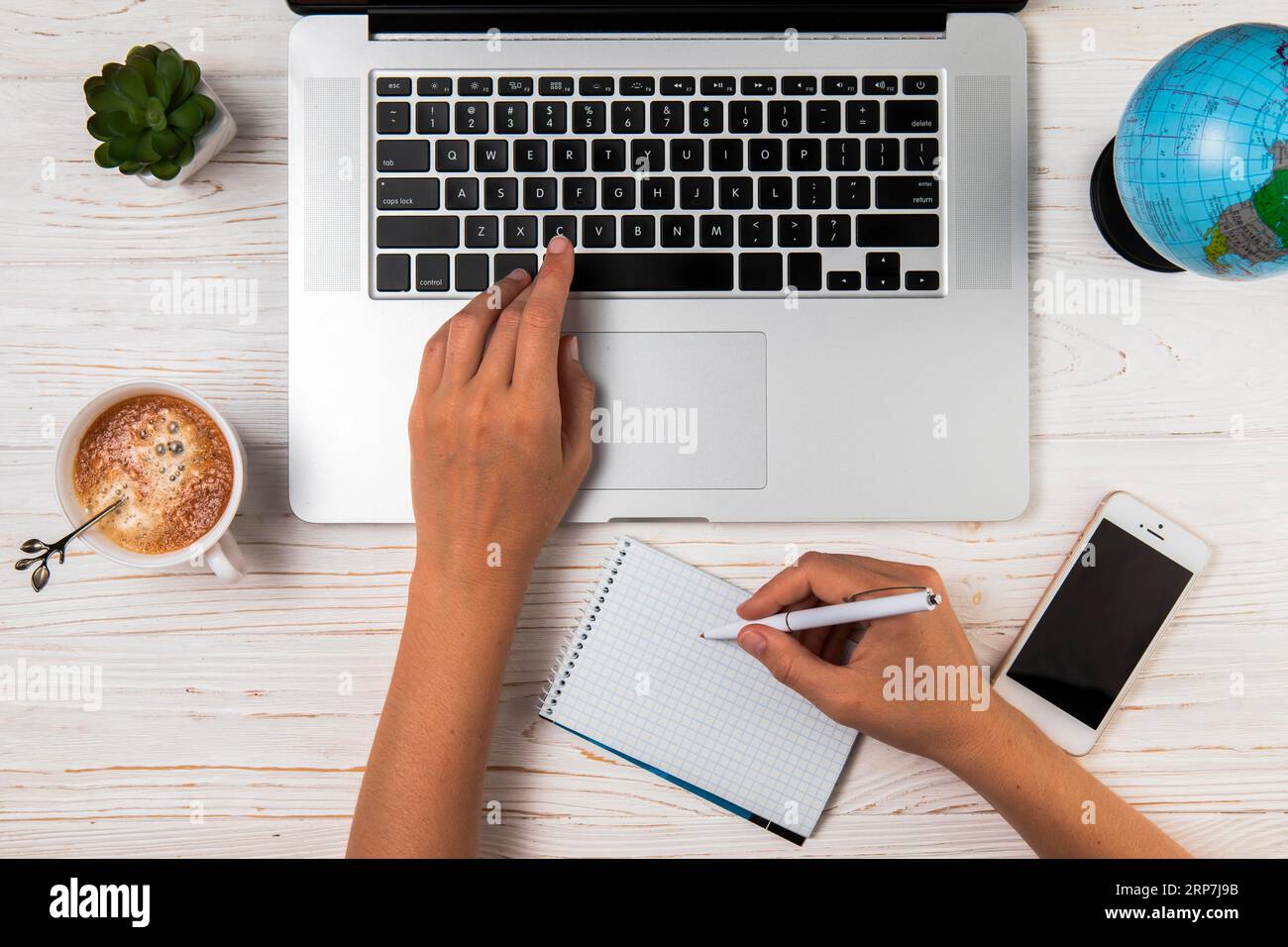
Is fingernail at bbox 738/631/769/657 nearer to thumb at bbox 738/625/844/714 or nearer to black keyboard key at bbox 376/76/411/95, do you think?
thumb at bbox 738/625/844/714

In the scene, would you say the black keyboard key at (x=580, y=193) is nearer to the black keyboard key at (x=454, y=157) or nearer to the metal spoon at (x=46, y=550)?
the black keyboard key at (x=454, y=157)

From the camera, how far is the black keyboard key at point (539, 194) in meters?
0.76

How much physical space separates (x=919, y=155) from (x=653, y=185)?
24 centimetres

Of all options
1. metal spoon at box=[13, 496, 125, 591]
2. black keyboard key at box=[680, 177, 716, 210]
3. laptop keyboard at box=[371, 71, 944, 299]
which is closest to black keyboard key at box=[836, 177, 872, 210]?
laptop keyboard at box=[371, 71, 944, 299]

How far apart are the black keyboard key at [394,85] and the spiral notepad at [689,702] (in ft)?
1.49

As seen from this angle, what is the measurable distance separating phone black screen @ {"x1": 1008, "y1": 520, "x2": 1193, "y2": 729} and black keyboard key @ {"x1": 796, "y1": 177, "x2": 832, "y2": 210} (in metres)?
0.40

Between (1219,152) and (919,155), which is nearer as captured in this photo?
(1219,152)

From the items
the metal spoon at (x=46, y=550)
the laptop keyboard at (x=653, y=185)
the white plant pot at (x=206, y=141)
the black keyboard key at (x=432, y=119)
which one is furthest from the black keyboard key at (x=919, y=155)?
the metal spoon at (x=46, y=550)

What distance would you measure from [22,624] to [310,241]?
1.49ft

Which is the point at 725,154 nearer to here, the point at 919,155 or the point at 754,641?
the point at 919,155

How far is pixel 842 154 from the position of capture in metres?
0.77

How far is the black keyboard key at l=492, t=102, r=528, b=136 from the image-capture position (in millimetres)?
764

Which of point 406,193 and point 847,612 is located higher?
point 406,193

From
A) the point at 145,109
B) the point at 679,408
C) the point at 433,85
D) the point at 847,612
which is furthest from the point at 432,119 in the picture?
the point at 847,612
